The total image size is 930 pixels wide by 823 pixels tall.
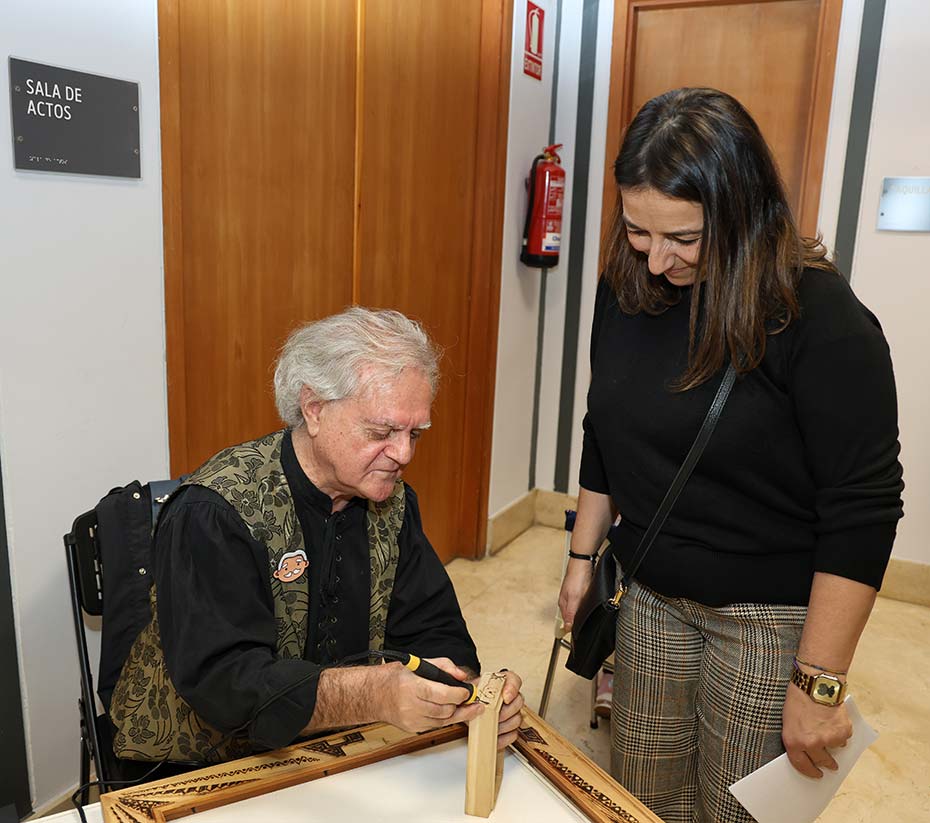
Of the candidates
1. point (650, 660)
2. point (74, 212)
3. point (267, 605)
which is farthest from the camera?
point (74, 212)

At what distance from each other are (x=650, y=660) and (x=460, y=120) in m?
2.36

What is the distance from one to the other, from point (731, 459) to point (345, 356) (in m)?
0.59

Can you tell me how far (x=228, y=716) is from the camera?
121 centimetres

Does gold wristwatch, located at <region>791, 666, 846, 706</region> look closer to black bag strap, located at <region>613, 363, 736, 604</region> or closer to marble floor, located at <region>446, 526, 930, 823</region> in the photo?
black bag strap, located at <region>613, 363, 736, 604</region>

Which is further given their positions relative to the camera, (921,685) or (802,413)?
(921,685)

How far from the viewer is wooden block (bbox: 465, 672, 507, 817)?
3.54ft

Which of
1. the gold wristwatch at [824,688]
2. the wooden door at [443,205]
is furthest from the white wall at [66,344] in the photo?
the gold wristwatch at [824,688]

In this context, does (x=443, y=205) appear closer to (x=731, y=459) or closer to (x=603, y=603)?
(x=603, y=603)

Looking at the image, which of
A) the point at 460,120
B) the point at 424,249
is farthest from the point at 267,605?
the point at 460,120

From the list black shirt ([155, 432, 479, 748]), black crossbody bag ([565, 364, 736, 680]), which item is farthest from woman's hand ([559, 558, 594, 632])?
black shirt ([155, 432, 479, 748])

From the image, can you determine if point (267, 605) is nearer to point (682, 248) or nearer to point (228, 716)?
point (228, 716)

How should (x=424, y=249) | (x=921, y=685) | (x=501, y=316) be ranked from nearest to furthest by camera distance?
(x=921, y=685), (x=424, y=249), (x=501, y=316)

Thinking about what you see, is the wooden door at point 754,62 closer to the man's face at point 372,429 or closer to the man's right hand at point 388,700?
the man's face at point 372,429

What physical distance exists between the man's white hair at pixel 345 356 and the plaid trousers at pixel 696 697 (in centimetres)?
55
